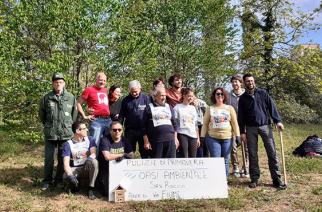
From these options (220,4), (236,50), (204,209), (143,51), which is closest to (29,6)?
(143,51)

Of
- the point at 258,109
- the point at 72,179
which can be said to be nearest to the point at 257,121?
the point at 258,109

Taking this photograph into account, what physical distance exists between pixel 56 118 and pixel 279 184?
4.09 m

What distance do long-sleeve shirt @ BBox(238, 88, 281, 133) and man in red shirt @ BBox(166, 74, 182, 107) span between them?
1.15 meters

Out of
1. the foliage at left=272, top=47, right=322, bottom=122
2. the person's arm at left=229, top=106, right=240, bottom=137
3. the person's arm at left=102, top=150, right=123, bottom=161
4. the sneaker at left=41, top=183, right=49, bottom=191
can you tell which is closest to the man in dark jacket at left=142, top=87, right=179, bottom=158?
the person's arm at left=102, top=150, right=123, bottom=161

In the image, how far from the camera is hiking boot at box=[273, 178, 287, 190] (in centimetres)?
711

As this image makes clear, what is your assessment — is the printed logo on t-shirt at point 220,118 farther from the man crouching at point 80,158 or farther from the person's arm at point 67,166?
the person's arm at point 67,166

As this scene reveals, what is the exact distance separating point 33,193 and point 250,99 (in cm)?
407

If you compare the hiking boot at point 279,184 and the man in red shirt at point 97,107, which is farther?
the man in red shirt at point 97,107

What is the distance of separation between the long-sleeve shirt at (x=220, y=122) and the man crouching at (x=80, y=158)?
199cm

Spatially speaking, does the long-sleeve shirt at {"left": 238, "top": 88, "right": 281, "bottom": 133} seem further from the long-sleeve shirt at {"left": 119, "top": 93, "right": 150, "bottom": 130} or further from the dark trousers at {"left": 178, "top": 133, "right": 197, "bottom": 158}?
the long-sleeve shirt at {"left": 119, "top": 93, "right": 150, "bottom": 130}

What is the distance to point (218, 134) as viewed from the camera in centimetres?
698

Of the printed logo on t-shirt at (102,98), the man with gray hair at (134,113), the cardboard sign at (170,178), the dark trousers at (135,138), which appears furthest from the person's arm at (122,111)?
the cardboard sign at (170,178)

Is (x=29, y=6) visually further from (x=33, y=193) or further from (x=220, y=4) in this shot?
(x=220, y=4)

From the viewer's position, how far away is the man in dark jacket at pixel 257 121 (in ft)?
23.1
